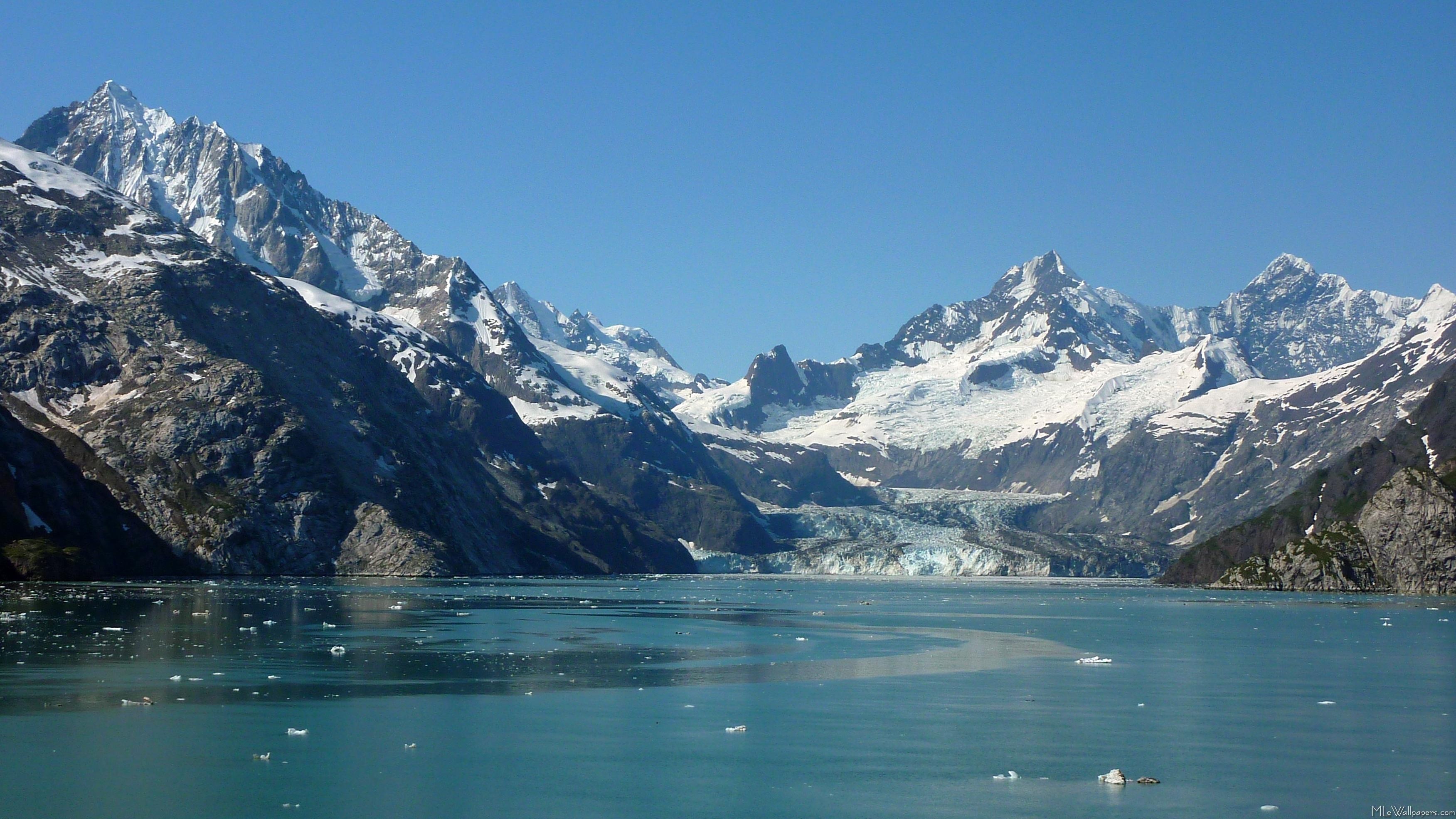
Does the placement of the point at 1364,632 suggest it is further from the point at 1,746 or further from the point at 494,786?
the point at 1,746

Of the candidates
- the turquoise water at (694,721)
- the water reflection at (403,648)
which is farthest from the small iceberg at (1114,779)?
the water reflection at (403,648)

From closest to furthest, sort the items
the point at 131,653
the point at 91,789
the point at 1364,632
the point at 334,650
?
the point at 91,789 → the point at 131,653 → the point at 334,650 → the point at 1364,632

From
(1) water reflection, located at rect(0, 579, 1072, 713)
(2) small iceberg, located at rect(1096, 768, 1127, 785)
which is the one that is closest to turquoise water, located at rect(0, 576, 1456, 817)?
(1) water reflection, located at rect(0, 579, 1072, 713)

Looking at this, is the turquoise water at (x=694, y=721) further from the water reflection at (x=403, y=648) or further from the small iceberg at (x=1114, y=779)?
the small iceberg at (x=1114, y=779)

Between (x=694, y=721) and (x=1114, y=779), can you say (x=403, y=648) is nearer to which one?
(x=694, y=721)

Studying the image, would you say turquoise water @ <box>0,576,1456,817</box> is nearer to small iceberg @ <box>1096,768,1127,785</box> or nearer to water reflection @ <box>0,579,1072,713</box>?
water reflection @ <box>0,579,1072,713</box>

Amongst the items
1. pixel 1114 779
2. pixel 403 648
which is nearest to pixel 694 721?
pixel 1114 779

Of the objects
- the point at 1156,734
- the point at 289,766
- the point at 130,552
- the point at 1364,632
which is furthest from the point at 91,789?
the point at 130,552
